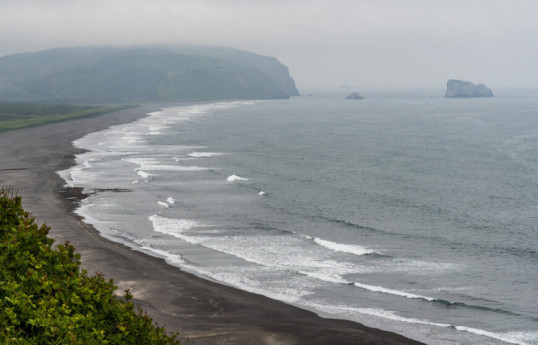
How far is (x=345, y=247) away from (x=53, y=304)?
113 ft

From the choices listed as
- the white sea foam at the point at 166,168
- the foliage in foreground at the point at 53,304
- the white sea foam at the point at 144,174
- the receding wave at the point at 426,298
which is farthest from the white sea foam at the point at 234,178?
the foliage in foreground at the point at 53,304

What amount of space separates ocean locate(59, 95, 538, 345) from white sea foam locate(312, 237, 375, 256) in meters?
0.24

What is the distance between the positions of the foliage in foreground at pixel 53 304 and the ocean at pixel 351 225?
18.5 metres

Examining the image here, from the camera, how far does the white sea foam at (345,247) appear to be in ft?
157

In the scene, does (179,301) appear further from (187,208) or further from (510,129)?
(510,129)

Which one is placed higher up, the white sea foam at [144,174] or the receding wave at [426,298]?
the white sea foam at [144,174]

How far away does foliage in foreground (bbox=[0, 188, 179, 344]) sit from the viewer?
1551 cm

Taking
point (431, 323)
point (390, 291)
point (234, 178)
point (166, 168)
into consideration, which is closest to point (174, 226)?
point (390, 291)

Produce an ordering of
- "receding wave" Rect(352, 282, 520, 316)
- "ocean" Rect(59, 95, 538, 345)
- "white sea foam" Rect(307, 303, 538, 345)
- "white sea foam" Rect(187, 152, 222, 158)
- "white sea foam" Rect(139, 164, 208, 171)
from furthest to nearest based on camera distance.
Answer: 1. "white sea foam" Rect(187, 152, 222, 158)
2. "white sea foam" Rect(139, 164, 208, 171)
3. "ocean" Rect(59, 95, 538, 345)
4. "receding wave" Rect(352, 282, 520, 316)
5. "white sea foam" Rect(307, 303, 538, 345)

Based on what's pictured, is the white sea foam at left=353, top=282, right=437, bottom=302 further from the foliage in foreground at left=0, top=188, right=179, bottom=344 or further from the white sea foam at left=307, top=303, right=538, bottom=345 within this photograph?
the foliage in foreground at left=0, top=188, right=179, bottom=344

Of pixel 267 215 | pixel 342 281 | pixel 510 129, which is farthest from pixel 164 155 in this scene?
pixel 510 129

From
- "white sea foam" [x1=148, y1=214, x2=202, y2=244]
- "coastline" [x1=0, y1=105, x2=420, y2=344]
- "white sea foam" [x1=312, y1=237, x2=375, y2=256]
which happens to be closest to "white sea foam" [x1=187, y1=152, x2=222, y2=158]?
"coastline" [x1=0, y1=105, x2=420, y2=344]

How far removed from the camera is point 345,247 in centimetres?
4916

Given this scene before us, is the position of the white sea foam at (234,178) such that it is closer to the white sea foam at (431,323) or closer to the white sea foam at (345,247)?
the white sea foam at (345,247)
